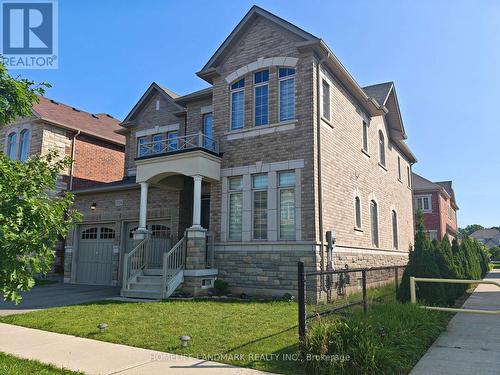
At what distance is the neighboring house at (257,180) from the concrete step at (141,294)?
0.07 meters

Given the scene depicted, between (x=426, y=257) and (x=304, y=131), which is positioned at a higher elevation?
(x=304, y=131)

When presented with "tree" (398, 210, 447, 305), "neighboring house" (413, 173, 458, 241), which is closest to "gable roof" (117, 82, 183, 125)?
"tree" (398, 210, 447, 305)

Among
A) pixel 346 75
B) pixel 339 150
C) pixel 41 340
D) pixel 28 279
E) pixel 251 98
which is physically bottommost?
pixel 41 340

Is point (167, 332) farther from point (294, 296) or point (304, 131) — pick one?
point (304, 131)

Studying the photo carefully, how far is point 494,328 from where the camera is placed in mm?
8273

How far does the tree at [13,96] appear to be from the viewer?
19.8ft

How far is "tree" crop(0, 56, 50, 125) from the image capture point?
6031 mm

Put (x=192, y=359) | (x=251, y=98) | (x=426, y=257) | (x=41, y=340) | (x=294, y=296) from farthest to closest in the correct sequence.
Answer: (x=251, y=98), (x=294, y=296), (x=426, y=257), (x=41, y=340), (x=192, y=359)

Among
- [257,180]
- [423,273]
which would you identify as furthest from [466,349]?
[257,180]

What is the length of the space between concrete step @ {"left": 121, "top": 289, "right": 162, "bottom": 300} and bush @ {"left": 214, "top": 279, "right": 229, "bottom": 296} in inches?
70.2

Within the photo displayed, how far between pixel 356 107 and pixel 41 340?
14.2 meters

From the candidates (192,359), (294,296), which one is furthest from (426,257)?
(192,359)

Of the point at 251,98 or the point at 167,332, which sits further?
the point at 251,98

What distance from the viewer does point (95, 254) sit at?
1856 cm
